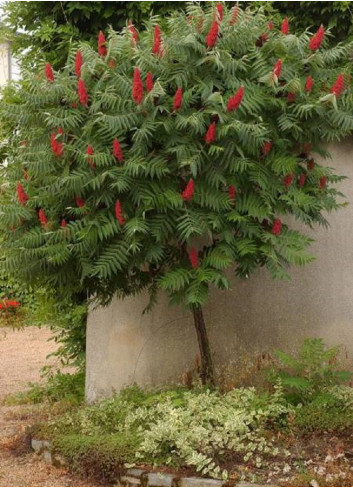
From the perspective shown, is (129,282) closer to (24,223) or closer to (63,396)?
(24,223)

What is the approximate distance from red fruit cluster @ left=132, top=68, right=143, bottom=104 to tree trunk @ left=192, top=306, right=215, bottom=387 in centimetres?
246

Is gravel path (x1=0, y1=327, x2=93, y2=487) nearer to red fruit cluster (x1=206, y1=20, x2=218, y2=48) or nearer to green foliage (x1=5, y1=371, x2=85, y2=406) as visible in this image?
green foliage (x1=5, y1=371, x2=85, y2=406)

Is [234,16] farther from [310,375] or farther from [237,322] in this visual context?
[310,375]

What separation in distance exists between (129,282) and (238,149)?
189cm

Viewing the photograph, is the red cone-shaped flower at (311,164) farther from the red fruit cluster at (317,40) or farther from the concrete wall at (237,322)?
the concrete wall at (237,322)

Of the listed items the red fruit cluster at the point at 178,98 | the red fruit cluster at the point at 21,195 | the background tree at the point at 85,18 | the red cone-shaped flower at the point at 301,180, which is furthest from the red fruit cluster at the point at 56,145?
the red cone-shaped flower at the point at 301,180

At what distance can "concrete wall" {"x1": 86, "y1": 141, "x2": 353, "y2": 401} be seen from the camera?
8594 mm

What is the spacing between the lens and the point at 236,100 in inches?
260

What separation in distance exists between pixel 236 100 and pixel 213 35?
2.07 feet

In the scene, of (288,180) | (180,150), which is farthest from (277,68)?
(180,150)

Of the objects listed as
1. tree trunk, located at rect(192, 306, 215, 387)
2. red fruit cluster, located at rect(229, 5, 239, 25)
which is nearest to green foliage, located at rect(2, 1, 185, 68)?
red fruit cluster, located at rect(229, 5, 239, 25)

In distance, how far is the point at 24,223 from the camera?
7.37 m

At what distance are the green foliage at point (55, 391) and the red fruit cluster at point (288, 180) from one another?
3723mm

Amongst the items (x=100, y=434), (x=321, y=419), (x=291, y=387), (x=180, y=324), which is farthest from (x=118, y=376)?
(x=321, y=419)
